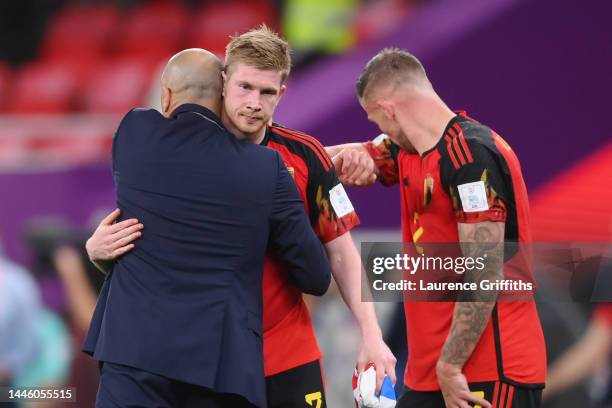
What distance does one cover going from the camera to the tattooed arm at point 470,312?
12.1 feet

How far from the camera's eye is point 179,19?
36.1ft

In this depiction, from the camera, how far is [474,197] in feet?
12.1

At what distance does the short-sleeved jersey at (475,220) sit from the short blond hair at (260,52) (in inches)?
26.3

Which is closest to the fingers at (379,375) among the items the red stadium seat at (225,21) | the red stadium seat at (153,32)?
the red stadium seat at (225,21)

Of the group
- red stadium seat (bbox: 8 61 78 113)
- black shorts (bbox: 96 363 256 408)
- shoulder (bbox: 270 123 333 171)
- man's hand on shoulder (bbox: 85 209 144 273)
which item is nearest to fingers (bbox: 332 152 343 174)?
shoulder (bbox: 270 123 333 171)

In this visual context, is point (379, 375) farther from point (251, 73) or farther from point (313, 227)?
point (251, 73)

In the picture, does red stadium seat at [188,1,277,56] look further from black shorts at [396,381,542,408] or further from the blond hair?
black shorts at [396,381,542,408]

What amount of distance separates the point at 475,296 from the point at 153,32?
7863 mm

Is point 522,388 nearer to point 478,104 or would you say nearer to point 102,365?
point 102,365

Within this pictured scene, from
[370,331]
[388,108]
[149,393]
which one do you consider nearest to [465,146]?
[388,108]

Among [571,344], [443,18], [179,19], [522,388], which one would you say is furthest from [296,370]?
[179,19]

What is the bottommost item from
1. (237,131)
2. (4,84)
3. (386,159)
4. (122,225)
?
(122,225)

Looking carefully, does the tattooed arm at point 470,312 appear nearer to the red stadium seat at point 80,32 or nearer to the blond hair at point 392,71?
the blond hair at point 392,71

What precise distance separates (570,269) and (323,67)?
10.7ft
